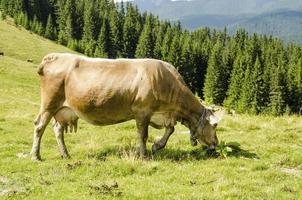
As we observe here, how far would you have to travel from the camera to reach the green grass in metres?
10.9

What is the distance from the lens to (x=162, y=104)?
1443 centimetres

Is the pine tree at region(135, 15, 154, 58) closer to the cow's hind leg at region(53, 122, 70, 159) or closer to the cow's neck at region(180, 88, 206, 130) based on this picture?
the cow's hind leg at region(53, 122, 70, 159)

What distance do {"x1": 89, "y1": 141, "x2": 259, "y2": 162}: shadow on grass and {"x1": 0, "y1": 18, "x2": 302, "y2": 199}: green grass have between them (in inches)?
1.3

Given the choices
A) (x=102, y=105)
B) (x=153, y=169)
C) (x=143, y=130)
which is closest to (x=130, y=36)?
(x=102, y=105)

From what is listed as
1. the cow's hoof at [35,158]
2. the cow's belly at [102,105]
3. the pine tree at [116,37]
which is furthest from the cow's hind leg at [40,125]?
the pine tree at [116,37]

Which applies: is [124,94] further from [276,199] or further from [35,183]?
[276,199]

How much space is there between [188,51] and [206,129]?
141103 millimetres

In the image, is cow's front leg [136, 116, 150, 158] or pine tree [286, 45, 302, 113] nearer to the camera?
cow's front leg [136, 116, 150, 158]

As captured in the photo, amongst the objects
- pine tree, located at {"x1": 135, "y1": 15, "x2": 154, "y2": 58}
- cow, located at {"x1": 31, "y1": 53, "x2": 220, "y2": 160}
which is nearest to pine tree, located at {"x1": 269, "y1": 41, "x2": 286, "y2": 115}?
pine tree, located at {"x1": 135, "y1": 15, "x2": 154, "y2": 58}

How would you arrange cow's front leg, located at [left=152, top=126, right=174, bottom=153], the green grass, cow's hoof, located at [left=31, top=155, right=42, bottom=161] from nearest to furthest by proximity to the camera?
the green grass < cow's hoof, located at [left=31, top=155, right=42, bottom=161] < cow's front leg, located at [left=152, top=126, right=174, bottom=153]

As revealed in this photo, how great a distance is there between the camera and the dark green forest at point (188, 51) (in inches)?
5267

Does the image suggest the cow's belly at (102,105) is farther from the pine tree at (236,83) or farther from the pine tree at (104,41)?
the pine tree at (104,41)

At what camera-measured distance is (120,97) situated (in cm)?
1429

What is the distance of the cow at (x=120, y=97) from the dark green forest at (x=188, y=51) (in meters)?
107
